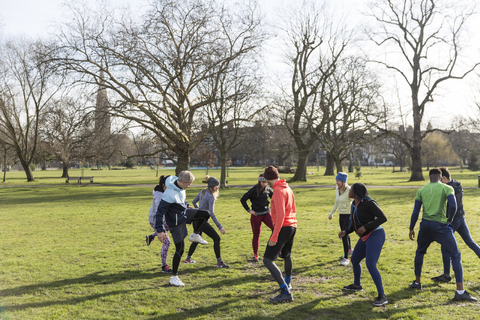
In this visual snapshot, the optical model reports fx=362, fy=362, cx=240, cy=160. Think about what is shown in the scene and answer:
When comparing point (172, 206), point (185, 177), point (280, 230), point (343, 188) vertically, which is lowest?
point (280, 230)

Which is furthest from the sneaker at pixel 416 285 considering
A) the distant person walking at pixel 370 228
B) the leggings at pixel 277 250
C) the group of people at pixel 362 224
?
the leggings at pixel 277 250

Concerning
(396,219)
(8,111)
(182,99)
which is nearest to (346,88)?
(182,99)

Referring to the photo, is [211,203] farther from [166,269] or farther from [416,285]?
[416,285]

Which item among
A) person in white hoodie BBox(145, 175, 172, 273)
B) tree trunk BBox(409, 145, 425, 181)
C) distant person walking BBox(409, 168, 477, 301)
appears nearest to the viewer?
distant person walking BBox(409, 168, 477, 301)

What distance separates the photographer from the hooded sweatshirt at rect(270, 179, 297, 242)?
498 cm

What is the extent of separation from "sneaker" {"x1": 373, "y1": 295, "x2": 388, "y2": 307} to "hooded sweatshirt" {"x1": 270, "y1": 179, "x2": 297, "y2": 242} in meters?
1.50

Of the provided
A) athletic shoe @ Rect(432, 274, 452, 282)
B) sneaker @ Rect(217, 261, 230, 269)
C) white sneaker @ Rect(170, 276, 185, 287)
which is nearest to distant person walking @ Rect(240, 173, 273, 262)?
sneaker @ Rect(217, 261, 230, 269)

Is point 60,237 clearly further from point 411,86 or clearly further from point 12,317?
point 411,86

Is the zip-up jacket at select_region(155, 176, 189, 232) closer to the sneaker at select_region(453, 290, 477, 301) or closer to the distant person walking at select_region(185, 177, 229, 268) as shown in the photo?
the distant person walking at select_region(185, 177, 229, 268)

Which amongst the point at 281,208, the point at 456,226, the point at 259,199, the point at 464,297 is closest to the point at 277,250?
the point at 281,208

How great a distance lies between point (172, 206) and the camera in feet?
19.1

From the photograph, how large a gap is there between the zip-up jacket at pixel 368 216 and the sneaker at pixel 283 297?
4.41 ft

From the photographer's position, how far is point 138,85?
851 inches

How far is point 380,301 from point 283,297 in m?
1.31
